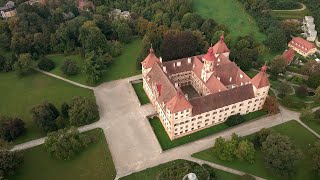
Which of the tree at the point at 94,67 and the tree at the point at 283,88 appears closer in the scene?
the tree at the point at 283,88

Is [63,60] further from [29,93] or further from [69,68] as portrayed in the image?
[29,93]

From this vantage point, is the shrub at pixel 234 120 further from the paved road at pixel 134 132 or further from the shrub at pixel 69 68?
the shrub at pixel 69 68

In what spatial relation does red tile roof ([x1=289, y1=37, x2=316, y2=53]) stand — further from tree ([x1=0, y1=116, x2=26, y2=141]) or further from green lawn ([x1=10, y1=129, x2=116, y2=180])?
tree ([x1=0, y1=116, x2=26, y2=141])

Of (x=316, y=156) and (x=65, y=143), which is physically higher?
(x=65, y=143)

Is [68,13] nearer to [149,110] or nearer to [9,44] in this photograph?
[9,44]

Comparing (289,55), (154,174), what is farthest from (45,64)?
(289,55)

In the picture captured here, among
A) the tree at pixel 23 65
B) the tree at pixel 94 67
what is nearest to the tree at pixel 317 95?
the tree at pixel 94 67
